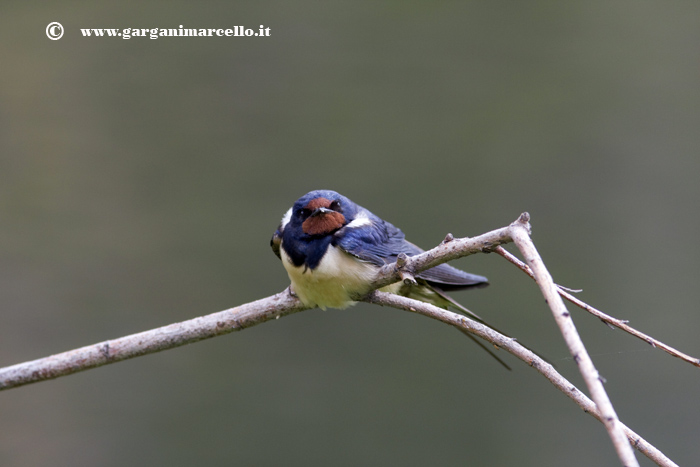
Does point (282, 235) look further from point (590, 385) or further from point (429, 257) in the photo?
point (590, 385)

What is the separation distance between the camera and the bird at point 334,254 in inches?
46.4

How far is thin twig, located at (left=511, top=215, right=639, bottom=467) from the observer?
1.79 ft

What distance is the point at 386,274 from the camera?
0.93 meters

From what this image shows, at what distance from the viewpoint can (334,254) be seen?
1.22 metres

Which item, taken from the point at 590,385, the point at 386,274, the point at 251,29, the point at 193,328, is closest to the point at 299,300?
the point at 193,328

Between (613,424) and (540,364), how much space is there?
0.24 m

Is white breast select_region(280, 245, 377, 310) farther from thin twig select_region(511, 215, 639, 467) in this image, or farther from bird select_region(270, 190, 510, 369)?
thin twig select_region(511, 215, 639, 467)

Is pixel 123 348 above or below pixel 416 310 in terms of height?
below

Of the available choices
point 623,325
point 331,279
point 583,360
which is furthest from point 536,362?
point 331,279

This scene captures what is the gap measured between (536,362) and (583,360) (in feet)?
0.77

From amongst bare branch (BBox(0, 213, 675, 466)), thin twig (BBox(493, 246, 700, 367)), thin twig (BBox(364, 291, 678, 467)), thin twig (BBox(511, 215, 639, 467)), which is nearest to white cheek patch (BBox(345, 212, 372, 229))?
bare branch (BBox(0, 213, 675, 466))

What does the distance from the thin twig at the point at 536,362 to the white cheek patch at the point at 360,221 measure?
34cm

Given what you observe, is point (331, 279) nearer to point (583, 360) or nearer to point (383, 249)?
point (383, 249)

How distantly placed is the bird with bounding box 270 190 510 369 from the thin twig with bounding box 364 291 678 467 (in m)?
0.21
